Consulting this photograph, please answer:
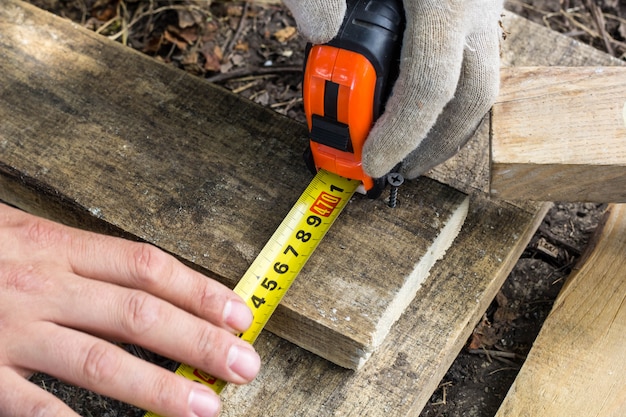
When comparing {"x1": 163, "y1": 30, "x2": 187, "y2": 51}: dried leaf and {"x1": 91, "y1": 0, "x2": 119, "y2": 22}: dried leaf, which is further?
{"x1": 91, "y1": 0, "x2": 119, "y2": 22}: dried leaf

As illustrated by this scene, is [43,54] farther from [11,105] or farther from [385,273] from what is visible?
[385,273]

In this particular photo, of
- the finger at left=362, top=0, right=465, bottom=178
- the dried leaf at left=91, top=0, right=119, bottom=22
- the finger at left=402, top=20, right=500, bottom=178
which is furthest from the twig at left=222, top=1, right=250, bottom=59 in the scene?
the finger at left=362, top=0, right=465, bottom=178

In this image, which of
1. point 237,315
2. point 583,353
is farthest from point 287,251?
point 583,353

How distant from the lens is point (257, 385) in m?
2.07

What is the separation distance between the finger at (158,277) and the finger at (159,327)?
45 millimetres

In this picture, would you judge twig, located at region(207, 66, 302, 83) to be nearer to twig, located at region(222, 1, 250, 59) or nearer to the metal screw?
twig, located at region(222, 1, 250, 59)

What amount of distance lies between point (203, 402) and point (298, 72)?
174 centimetres

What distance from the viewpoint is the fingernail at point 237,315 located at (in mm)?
1814

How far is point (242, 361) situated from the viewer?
1.76 meters

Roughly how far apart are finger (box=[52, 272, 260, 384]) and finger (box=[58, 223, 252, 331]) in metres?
0.05

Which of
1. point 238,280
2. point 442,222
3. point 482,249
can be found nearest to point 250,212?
point 238,280

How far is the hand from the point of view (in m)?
1.71

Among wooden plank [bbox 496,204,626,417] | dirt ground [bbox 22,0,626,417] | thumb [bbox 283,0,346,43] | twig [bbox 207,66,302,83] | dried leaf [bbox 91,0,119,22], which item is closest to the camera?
thumb [bbox 283,0,346,43]

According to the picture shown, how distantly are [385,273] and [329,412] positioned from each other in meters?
0.41
